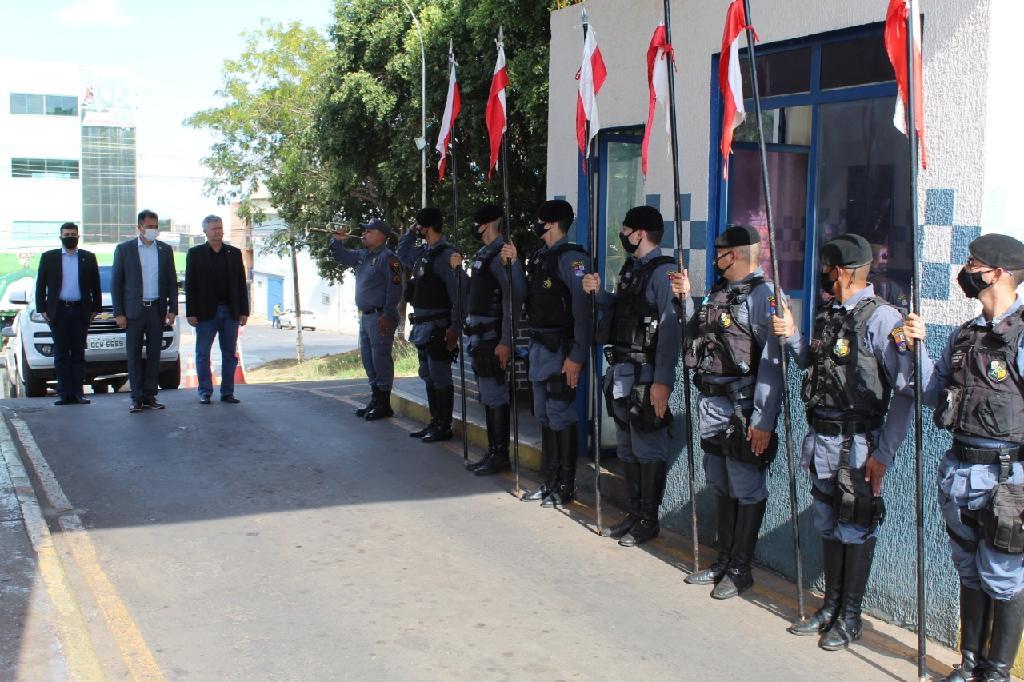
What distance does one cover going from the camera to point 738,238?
18.7ft

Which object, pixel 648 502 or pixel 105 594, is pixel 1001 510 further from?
pixel 105 594

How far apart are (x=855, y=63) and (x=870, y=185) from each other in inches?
34.9

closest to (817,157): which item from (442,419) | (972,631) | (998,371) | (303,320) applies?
(998,371)

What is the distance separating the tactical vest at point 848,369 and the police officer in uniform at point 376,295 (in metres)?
5.89

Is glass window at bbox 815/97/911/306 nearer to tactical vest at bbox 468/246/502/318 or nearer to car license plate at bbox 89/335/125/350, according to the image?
tactical vest at bbox 468/246/502/318

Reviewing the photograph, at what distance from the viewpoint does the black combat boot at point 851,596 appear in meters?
5.11

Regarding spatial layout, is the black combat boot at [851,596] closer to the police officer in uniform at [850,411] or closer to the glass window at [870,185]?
the police officer in uniform at [850,411]

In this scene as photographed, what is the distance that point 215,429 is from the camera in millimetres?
10156

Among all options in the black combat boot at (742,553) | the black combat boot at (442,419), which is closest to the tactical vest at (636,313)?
the black combat boot at (742,553)

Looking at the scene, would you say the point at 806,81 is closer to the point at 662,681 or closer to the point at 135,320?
the point at 662,681

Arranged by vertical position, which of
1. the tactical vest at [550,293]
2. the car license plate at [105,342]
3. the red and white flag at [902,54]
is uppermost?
the red and white flag at [902,54]

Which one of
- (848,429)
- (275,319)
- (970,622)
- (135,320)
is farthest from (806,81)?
(275,319)

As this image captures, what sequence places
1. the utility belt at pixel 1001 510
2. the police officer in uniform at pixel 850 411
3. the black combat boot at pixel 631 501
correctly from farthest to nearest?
the black combat boot at pixel 631 501 → the police officer in uniform at pixel 850 411 → the utility belt at pixel 1001 510

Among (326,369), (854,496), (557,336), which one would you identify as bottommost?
(326,369)
